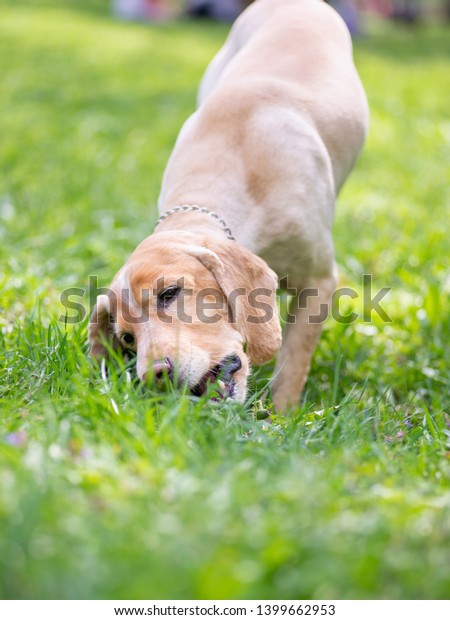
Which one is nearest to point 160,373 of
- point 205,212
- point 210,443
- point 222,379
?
point 222,379

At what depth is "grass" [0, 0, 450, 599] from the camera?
1738mm

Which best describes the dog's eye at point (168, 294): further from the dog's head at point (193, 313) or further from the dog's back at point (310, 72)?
the dog's back at point (310, 72)

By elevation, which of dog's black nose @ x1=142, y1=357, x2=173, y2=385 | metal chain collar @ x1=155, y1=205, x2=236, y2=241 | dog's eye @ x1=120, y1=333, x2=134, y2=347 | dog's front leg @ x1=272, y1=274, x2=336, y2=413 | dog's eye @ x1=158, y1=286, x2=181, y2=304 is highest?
metal chain collar @ x1=155, y1=205, x2=236, y2=241

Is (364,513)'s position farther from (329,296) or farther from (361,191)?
(361,191)

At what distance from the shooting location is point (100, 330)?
337 cm

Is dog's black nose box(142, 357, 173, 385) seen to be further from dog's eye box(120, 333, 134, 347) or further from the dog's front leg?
the dog's front leg

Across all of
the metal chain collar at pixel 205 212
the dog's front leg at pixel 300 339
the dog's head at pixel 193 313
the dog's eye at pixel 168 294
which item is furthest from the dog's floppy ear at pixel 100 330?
the dog's front leg at pixel 300 339

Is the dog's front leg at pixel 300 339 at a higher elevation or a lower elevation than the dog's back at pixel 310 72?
lower

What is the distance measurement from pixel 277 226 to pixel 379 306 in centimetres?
107

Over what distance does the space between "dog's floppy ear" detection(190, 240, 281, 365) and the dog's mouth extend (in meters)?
0.17

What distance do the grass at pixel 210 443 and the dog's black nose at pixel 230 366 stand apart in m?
0.14

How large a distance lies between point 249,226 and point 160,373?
40.3 inches

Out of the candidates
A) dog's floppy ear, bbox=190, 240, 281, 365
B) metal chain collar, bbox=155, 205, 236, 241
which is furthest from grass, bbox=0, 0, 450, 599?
metal chain collar, bbox=155, 205, 236, 241

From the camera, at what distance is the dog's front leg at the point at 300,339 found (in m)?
3.69
